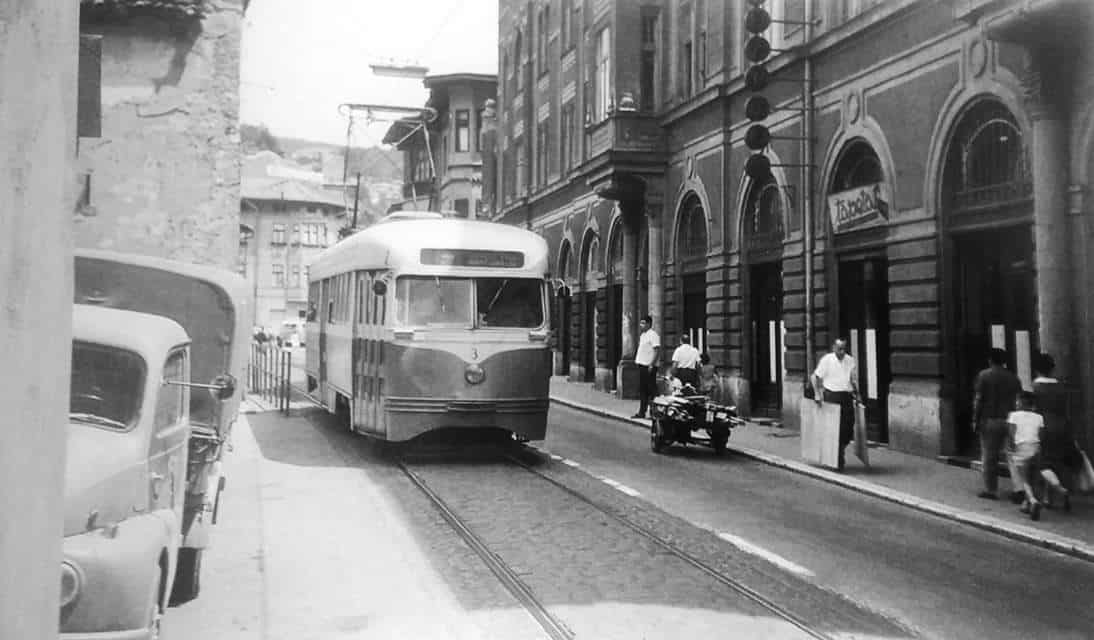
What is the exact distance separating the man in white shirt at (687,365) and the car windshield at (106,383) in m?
11.8

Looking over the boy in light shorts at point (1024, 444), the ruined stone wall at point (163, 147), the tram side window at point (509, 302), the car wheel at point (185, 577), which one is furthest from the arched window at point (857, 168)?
the car wheel at point (185, 577)

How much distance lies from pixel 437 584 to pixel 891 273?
1107 centimetres

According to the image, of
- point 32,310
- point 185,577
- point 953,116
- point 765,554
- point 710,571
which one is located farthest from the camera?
point 953,116

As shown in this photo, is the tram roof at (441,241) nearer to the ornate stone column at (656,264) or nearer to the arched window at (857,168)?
the arched window at (857,168)

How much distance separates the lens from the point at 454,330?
14016 millimetres

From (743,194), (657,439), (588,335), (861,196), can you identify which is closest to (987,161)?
(861,196)

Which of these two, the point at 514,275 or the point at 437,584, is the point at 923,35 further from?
the point at 437,584

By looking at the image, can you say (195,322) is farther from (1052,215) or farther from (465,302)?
(1052,215)

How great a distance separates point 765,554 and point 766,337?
43.0 feet

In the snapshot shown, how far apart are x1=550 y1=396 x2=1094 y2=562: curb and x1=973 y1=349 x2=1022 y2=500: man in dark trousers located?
82 cm

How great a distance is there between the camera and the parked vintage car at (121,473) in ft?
14.9

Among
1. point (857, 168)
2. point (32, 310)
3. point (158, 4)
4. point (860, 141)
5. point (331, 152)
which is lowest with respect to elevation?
point (32, 310)

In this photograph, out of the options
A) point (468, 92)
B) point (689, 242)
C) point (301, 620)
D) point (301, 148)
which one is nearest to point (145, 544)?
point (301, 620)

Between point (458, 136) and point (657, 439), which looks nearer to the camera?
point (657, 439)
